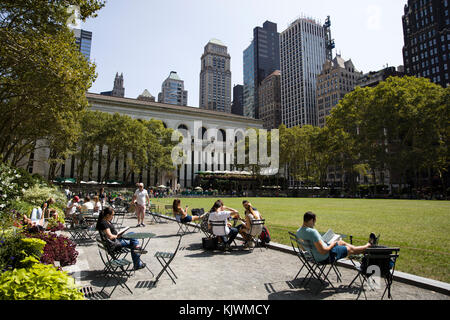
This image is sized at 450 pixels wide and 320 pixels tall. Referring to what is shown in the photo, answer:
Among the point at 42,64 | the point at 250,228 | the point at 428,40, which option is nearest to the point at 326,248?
the point at 250,228

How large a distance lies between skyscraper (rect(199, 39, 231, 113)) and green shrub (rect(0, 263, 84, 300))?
159448 mm

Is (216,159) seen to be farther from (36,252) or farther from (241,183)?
(36,252)

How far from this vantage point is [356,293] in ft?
14.8

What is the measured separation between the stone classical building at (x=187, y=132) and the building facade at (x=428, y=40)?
60.2m

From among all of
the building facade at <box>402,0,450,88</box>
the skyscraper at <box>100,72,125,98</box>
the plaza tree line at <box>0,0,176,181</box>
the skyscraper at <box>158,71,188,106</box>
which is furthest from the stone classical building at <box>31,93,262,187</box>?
the skyscraper at <box>100,72,125,98</box>

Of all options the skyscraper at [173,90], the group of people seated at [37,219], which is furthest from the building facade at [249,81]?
the group of people seated at [37,219]

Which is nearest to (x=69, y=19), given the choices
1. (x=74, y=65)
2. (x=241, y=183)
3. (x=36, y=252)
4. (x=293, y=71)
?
(x=74, y=65)

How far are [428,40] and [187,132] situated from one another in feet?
268

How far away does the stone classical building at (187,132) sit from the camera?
63875 mm

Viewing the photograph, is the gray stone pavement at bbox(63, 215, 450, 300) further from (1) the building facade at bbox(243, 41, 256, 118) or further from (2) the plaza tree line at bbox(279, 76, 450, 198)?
(1) the building facade at bbox(243, 41, 256, 118)

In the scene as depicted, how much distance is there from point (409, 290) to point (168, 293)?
4129mm

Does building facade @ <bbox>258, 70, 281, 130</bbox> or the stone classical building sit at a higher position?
building facade @ <bbox>258, 70, 281, 130</bbox>

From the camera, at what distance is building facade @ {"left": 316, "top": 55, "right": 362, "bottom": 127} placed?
105 metres

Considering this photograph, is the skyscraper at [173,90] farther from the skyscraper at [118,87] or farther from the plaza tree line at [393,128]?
the plaza tree line at [393,128]
